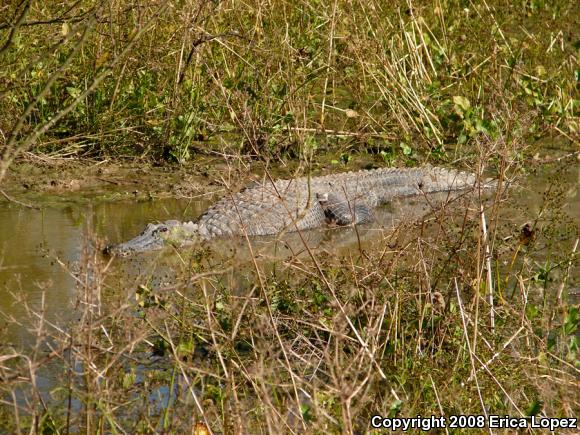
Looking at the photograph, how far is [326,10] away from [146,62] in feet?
5.08

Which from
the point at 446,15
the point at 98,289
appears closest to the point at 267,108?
the point at 446,15

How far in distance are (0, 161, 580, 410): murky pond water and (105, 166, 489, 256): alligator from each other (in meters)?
0.13

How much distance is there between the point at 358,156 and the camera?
28.8 feet

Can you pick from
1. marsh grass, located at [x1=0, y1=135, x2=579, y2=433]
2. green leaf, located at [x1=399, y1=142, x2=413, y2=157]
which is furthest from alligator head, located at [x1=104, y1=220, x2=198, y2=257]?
green leaf, located at [x1=399, y1=142, x2=413, y2=157]

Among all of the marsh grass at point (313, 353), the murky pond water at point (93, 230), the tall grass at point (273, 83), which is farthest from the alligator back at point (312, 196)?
the marsh grass at point (313, 353)

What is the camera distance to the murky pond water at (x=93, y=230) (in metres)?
5.69

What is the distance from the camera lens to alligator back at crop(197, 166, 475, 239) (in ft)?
24.0

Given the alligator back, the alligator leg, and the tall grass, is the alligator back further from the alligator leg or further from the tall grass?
the tall grass

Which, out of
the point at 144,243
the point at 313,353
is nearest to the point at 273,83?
the point at 144,243

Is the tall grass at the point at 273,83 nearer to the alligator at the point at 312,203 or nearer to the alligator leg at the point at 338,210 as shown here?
the alligator at the point at 312,203

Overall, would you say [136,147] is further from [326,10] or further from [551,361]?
[551,361]

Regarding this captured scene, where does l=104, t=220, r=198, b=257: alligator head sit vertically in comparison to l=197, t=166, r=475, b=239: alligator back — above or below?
above

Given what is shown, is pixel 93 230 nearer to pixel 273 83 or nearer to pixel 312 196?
pixel 312 196

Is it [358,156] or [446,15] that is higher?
[446,15]
